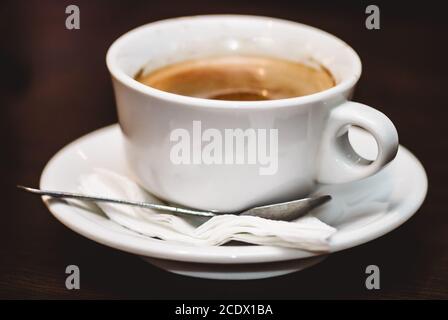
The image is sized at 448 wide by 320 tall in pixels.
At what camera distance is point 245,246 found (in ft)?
2.06

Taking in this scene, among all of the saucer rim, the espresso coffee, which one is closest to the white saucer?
the saucer rim

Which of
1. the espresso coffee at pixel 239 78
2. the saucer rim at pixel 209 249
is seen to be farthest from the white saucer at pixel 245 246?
the espresso coffee at pixel 239 78

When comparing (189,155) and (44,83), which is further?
Result: (44,83)

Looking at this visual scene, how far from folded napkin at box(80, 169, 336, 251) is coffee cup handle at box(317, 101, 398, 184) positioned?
0.19 ft

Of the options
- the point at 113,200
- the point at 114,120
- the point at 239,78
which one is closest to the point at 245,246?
the point at 113,200

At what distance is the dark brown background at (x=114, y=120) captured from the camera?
69cm

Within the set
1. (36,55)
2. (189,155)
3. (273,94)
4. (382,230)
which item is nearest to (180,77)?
(273,94)

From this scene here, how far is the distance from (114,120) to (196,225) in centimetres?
42

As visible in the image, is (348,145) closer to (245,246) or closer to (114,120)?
(245,246)

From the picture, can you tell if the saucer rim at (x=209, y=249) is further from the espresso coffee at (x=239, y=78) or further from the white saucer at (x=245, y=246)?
the espresso coffee at (x=239, y=78)

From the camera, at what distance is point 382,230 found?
0.65 meters

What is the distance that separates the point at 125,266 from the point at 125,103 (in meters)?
0.18

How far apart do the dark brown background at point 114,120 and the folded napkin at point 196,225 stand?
5cm

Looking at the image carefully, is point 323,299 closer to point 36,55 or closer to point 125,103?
point 125,103
